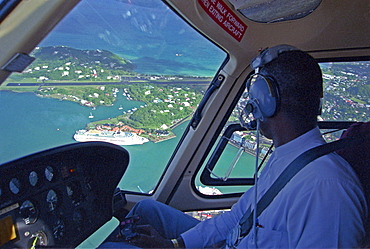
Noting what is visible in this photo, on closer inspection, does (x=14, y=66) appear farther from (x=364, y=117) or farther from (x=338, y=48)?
(x=364, y=117)

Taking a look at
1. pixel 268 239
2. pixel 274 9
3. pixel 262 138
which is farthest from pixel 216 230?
pixel 274 9

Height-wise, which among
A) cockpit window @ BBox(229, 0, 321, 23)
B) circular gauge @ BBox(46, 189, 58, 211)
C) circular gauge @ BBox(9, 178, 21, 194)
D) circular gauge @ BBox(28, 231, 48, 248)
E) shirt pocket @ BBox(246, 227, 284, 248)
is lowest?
circular gauge @ BBox(28, 231, 48, 248)

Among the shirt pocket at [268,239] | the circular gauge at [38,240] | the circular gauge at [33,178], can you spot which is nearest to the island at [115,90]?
the circular gauge at [33,178]

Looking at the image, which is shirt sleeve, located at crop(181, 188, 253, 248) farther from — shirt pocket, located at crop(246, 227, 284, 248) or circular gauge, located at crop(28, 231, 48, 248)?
circular gauge, located at crop(28, 231, 48, 248)

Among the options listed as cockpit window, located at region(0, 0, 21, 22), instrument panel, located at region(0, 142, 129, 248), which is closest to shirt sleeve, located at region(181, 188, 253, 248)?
instrument panel, located at region(0, 142, 129, 248)

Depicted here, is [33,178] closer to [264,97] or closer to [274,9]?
[264,97]

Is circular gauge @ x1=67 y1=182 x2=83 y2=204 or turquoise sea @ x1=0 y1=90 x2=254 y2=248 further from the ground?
turquoise sea @ x1=0 y1=90 x2=254 y2=248

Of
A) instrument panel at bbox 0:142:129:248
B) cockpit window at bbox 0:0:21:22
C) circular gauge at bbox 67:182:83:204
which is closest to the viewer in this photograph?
cockpit window at bbox 0:0:21:22
